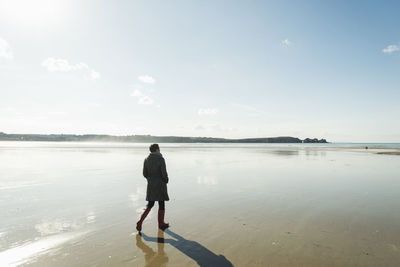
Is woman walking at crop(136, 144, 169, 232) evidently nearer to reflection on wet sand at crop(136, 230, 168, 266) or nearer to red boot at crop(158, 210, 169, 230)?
red boot at crop(158, 210, 169, 230)

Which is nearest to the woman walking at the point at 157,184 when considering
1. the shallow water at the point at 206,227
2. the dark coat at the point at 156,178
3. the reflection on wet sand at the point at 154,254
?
the dark coat at the point at 156,178

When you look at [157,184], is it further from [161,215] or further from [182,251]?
[182,251]

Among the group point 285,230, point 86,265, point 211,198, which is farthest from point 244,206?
point 86,265

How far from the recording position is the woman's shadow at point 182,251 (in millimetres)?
5098

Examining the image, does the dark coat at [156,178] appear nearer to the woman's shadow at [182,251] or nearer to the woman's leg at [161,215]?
the woman's leg at [161,215]

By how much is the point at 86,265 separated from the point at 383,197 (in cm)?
1237

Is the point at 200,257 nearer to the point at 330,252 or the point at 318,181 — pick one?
the point at 330,252

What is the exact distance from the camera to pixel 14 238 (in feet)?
20.4

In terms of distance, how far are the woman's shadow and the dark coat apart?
1.06 m

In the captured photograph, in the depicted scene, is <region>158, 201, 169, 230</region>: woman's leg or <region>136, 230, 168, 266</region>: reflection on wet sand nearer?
<region>136, 230, 168, 266</region>: reflection on wet sand

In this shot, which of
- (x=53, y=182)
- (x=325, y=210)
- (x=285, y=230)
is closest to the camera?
(x=285, y=230)

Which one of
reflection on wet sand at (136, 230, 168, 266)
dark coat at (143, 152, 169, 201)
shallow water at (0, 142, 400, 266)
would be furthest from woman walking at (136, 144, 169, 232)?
reflection on wet sand at (136, 230, 168, 266)

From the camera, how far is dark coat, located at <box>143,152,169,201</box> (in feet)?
23.3

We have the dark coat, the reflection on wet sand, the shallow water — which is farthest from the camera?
the dark coat
